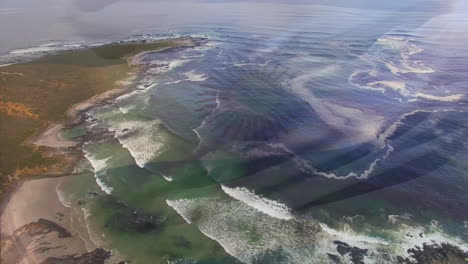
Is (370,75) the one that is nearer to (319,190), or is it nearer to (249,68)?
(249,68)

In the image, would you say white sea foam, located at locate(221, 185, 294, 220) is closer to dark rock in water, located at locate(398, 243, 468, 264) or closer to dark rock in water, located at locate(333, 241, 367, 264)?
dark rock in water, located at locate(333, 241, 367, 264)

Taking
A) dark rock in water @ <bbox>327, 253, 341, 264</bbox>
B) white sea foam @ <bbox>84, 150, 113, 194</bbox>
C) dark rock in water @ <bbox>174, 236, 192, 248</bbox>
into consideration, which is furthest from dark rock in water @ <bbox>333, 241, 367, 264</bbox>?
white sea foam @ <bbox>84, 150, 113, 194</bbox>

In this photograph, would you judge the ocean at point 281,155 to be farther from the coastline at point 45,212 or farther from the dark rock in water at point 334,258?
the coastline at point 45,212

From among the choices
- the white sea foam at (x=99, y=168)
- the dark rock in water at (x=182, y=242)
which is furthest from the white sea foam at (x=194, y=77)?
the dark rock in water at (x=182, y=242)

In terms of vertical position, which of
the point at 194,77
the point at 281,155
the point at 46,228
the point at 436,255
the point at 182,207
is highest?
the point at 194,77

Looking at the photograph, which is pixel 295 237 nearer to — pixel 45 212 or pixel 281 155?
pixel 281 155

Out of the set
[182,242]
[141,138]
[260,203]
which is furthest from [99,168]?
[260,203]
